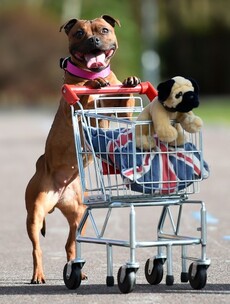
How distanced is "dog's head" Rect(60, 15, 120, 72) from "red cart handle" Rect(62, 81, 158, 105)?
2.04 ft

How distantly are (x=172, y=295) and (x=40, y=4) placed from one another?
7027 cm

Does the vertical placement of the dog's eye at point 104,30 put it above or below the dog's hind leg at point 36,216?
above

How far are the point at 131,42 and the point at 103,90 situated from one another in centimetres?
6654

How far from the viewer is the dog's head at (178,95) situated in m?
7.54

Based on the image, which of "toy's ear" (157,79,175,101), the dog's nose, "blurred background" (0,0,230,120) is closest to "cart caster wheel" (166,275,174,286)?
"toy's ear" (157,79,175,101)

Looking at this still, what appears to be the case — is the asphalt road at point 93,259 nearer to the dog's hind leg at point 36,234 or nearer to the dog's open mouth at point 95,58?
the dog's hind leg at point 36,234

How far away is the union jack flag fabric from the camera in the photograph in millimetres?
7527

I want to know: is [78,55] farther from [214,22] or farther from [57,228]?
[214,22]

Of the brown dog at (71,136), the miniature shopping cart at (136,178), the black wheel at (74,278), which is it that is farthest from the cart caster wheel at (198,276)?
the brown dog at (71,136)

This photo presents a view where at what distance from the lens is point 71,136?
29.0 feet

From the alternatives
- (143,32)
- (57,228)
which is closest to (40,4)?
(143,32)

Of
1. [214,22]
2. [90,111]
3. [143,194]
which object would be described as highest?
[214,22]

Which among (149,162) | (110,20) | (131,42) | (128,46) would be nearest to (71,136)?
(110,20)

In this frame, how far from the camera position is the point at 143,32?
74.7 meters
